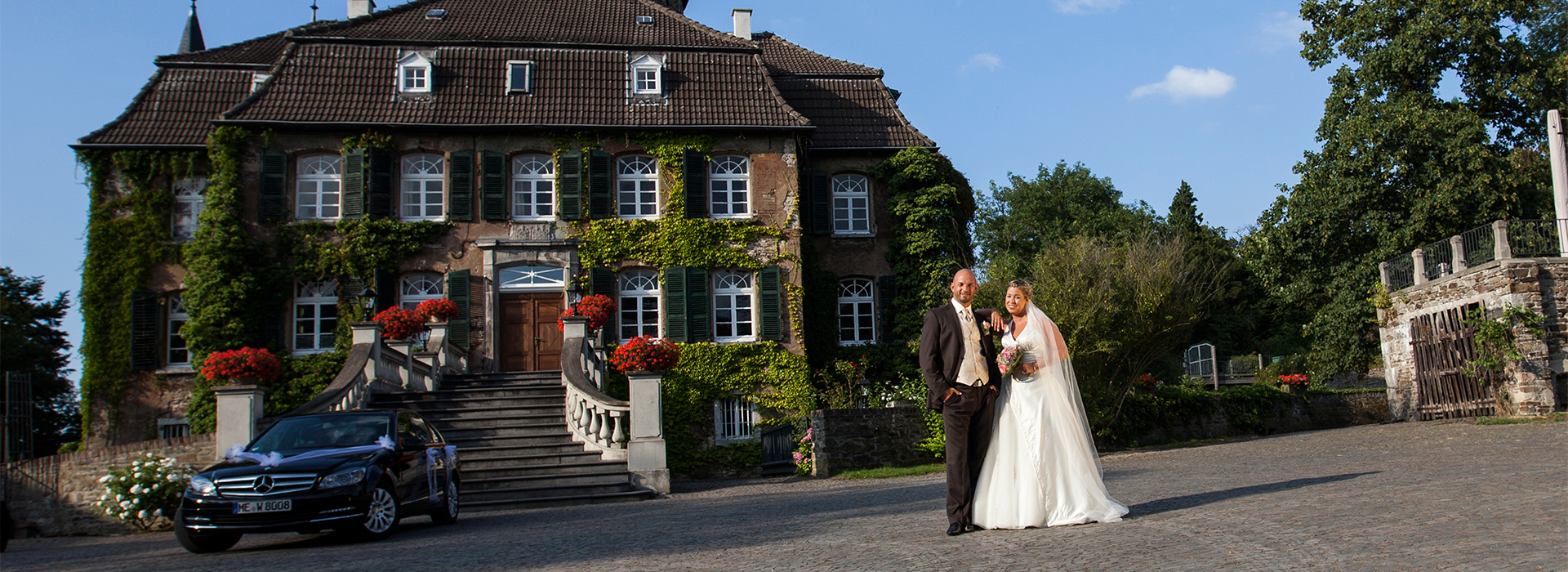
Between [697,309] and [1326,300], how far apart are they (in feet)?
64.8

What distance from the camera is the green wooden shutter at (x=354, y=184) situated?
72.9 ft

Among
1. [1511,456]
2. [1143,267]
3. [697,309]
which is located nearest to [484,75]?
[697,309]

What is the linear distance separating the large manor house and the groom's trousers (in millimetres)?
15242

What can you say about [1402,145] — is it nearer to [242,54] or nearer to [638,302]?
[638,302]

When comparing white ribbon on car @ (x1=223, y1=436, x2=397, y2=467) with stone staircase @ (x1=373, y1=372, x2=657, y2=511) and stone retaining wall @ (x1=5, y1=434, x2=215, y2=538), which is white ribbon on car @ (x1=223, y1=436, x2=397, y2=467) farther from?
stone retaining wall @ (x1=5, y1=434, x2=215, y2=538)

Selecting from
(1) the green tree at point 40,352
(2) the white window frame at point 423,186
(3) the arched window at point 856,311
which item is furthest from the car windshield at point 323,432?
(1) the green tree at point 40,352

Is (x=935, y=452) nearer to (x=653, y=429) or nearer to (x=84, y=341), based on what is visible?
(x=653, y=429)

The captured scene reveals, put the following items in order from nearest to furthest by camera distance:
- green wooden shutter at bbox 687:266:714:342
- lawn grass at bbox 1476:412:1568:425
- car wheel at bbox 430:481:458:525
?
car wheel at bbox 430:481:458:525 < lawn grass at bbox 1476:412:1568:425 < green wooden shutter at bbox 687:266:714:342

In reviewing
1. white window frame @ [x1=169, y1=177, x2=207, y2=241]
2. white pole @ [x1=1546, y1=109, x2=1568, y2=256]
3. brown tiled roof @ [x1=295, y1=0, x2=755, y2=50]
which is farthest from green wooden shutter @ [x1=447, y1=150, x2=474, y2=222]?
white pole @ [x1=1546, y1=109, x2=1568, y2=256]

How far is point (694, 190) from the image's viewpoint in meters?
23.1

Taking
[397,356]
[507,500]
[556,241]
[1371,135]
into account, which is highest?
[1371,135]

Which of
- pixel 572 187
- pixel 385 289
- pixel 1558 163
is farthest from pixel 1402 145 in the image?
pixel 385 289

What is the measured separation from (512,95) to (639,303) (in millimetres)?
5107

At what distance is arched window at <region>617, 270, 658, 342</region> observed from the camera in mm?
23062
